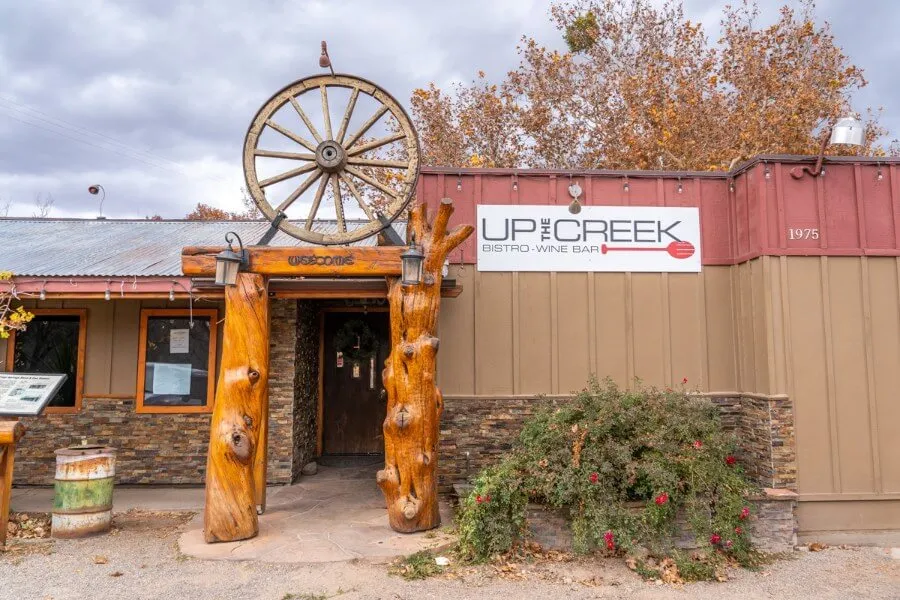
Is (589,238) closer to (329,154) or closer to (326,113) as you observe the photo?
(329,154)

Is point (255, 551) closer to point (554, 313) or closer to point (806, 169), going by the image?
point (554, 313)

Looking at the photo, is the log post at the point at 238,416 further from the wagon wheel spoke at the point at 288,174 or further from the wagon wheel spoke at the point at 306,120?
the wagon wheel spoke at the point at 306,120

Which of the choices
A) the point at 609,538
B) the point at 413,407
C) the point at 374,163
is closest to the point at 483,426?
the point at 413,407

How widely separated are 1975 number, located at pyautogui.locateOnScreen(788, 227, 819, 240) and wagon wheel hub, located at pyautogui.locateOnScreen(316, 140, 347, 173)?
4626 mm

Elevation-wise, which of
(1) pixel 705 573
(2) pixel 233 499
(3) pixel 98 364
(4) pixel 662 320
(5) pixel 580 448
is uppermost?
(4) pixel 662 320

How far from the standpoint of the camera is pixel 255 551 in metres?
4.89

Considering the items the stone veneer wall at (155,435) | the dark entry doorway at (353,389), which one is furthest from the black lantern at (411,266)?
the dark entry doorway at (353,389)

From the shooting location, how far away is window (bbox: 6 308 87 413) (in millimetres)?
7523

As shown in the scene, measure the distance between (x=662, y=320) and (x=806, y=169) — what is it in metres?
2.14

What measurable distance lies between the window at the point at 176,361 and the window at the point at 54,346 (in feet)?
2.68

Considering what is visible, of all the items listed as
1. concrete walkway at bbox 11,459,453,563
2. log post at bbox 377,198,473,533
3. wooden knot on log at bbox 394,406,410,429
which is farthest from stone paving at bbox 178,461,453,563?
wooden knot on log at bbox 394,406,410,429

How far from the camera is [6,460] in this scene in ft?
17.2

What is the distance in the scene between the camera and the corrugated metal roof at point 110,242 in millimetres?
7012

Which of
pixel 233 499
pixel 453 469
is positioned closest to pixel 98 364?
pixel 233 499
